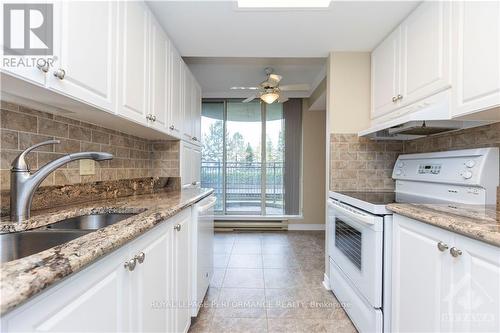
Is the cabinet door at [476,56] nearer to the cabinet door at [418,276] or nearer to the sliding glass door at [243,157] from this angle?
the cabinet door at [418,276]

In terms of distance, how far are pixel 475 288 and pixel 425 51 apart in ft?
4.80

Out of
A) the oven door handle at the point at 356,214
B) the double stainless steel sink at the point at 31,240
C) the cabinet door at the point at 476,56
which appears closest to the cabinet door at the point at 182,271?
the double stainless steel sink at the point at 31,240

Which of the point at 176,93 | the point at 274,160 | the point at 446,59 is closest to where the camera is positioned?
the point at 446,59

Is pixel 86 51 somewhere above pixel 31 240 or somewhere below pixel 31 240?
above

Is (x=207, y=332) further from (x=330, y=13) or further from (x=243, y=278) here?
(x=330, y=13)

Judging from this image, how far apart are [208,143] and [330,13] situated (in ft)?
10.2

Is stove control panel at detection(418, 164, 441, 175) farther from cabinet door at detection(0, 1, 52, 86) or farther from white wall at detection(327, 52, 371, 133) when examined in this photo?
cabinet door at detection(0, 1, 52, 86)

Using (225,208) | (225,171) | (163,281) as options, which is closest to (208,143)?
(225,171)

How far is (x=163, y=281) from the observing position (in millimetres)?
1173

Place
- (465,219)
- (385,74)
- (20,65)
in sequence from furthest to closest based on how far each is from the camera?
(385,74), (465,219), (20,65)

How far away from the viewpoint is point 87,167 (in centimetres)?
156

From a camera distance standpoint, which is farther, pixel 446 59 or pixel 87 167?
pixel 87 167

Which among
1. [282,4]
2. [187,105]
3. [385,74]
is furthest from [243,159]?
[282,4]

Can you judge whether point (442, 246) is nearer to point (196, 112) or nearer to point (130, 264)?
point (130, 264)
